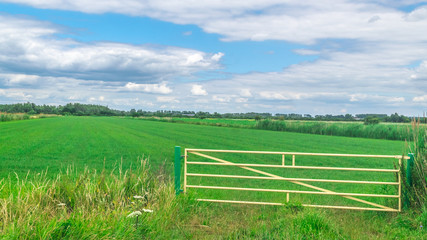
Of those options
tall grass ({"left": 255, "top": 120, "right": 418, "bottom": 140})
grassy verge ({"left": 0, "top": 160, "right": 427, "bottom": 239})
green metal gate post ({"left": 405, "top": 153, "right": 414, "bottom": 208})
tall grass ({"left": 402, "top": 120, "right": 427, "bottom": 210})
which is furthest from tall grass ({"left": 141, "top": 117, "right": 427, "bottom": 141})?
grassy verge ({"left": 0, "top": 160, "right": 427, "bottom": 239})

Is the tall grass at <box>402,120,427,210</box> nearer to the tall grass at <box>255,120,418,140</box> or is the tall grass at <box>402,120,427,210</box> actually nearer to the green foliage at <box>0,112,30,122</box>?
the tall grass at <box>255,120,418,140</box>

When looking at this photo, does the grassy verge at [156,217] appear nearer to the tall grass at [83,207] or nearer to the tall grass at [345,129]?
the tall grass at [83,207]

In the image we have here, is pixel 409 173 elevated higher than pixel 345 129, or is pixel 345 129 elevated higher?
pixel 409 173

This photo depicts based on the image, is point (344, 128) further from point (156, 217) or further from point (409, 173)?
point (156, 217)

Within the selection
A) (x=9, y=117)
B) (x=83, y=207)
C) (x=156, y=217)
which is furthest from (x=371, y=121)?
(x=9, y=117)

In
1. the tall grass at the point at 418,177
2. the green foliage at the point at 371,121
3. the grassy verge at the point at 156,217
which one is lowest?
the grassy verge at the point at 156,217

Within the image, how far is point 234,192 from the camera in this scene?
967 centimetres

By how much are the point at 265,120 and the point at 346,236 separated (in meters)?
48.2

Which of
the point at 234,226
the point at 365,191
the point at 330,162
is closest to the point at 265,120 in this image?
the point at 330,162

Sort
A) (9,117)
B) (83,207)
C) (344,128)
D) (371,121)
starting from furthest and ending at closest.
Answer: (9,117), (371,121), (344,128), (83,207)

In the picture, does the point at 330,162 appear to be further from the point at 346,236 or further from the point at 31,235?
the point at 31,235

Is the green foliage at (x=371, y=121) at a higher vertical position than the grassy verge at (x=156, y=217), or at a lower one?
higher

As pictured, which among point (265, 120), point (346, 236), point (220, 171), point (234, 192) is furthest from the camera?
point (265, 120)

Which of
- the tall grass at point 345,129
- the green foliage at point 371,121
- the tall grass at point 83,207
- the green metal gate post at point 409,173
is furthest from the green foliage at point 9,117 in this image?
the green metal gate post at point 409,173
